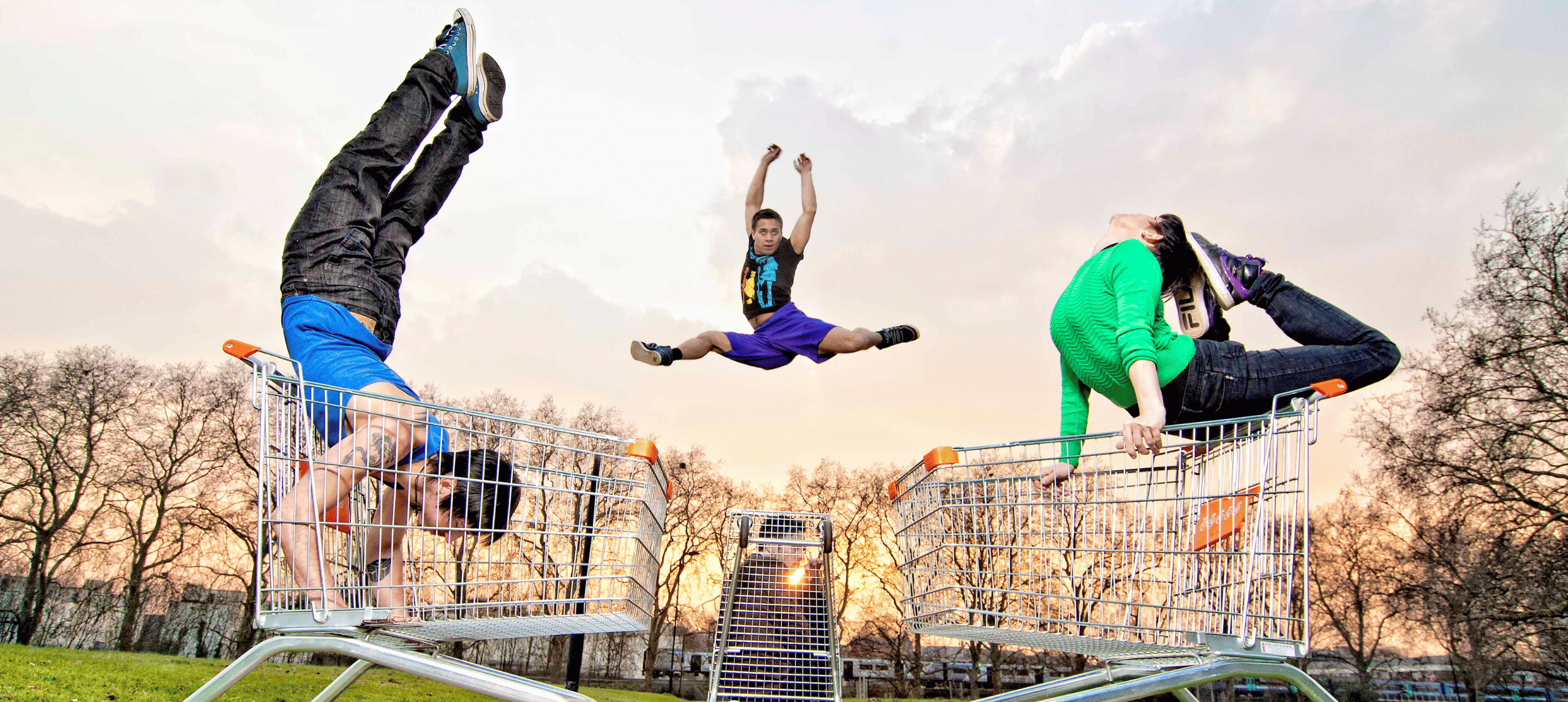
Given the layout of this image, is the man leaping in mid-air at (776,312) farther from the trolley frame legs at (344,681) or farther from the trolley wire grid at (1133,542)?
the trolley frame legs at (344,681)

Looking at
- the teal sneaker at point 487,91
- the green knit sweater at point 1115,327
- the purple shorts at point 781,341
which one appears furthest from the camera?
the purple shorts at point 781,341

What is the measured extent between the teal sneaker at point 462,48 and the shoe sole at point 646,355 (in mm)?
1558

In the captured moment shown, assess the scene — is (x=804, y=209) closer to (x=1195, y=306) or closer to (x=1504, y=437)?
(x=1195, y=306)

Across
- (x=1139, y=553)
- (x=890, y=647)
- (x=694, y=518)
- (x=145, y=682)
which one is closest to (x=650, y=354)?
(x=1139, y=553)

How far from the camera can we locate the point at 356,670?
86.1 inches

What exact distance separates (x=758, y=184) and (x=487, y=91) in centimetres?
197

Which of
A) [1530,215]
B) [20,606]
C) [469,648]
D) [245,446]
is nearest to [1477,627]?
[1530,215]

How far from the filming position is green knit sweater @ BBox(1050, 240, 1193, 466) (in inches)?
82.4

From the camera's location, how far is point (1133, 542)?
203cm

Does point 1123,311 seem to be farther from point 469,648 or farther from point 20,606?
point 20,606

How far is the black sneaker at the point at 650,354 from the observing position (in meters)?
4.37

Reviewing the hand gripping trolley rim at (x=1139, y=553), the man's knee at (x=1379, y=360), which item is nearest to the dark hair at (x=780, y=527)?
the hand gripping trolley rim at (x=1139, y=553)

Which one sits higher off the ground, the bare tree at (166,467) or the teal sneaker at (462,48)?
the teal sneaker at (462,48)

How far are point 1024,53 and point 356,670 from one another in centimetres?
499
